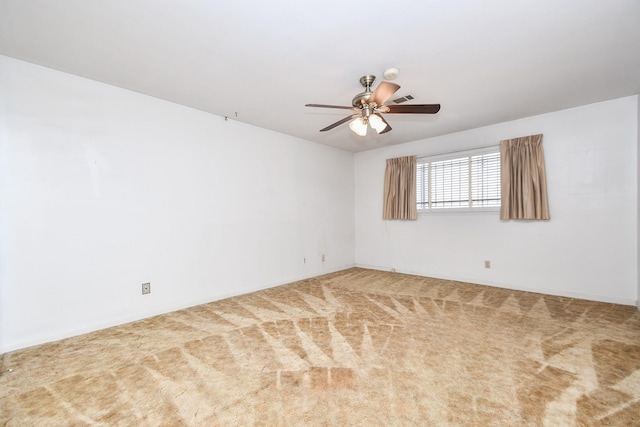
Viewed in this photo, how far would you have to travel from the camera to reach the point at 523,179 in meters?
4.00

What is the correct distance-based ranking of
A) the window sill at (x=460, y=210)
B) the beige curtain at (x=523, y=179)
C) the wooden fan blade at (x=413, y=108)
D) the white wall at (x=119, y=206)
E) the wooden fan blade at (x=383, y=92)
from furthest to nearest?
the window sill at (x=460, y=210), the beige curtain at (x=523, y=179), the wooden fan blade at (x=413, y=108), the white wall at (x=119, y=206), the wooden fan blade at (x=383, y=92)

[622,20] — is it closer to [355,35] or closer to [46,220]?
[355,35]

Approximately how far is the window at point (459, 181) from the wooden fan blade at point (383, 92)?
113 inches

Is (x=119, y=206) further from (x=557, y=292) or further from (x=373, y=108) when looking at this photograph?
(x=557, y=292)

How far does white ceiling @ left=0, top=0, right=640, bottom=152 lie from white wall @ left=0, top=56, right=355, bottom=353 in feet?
1.12

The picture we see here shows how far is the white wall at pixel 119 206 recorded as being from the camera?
245cm

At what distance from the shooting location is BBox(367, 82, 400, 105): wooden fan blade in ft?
7.32

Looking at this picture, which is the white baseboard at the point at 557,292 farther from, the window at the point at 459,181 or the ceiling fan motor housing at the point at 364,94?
the ceiling fan motor housing at the point at 364,94

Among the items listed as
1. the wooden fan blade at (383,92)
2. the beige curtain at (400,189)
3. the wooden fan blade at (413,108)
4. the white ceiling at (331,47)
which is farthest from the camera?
the beige curtain at (400,189)

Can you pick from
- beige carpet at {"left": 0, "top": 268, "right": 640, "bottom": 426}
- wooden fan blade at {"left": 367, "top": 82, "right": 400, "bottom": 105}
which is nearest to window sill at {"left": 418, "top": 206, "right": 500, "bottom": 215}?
beige carpet at {"left": 0, "top": 268, "right": 640, "bottom": 426}

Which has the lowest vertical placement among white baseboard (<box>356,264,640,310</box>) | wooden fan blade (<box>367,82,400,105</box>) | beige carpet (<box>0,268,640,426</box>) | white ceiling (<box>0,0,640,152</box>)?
beige carpet (<box>0,268,640,426</box>)

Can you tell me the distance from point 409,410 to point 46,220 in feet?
11.2

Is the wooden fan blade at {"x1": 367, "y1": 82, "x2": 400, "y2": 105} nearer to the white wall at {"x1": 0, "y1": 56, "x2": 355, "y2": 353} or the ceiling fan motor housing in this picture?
the ceiling fan motor housing

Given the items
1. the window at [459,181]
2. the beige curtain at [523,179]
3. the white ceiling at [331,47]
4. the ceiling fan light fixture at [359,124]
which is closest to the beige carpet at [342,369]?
the beige curtain at [523,179]
